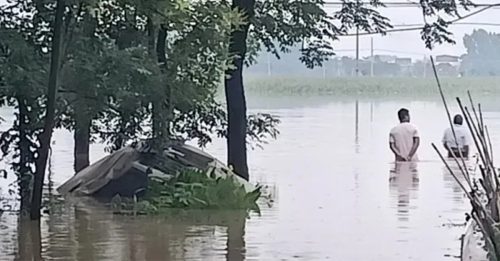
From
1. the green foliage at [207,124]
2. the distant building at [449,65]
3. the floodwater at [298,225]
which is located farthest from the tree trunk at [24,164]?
the distant building at [449,65]

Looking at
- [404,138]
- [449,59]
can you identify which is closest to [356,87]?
[449,59]

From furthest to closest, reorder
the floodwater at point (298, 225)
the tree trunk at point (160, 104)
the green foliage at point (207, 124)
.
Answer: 1. the green foliage at point (207, 124)
2. the tree trunk at point (160, 104)
3. the floodwater at point (298, 225)

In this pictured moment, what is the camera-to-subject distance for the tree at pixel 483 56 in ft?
153

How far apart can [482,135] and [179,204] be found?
9.31m

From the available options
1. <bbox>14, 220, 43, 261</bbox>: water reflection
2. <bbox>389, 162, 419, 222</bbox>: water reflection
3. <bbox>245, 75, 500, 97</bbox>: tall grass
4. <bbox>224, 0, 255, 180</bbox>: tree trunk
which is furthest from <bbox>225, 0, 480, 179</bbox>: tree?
<bbox>245, 75, 500, 97</bbox>: tall grass

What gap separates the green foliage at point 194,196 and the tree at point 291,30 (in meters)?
2.52

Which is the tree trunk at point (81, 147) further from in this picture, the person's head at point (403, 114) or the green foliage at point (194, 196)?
the person's head at point (403, 114)

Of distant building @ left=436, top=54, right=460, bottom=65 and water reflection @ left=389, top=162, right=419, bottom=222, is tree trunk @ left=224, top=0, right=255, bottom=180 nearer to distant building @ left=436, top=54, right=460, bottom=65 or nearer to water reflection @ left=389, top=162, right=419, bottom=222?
water reflection @ left=389, top=162, right=419, bottom=222

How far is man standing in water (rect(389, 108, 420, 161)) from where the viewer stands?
21.2 meters

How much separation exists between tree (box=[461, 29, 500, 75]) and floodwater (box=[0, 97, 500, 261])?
920 inches

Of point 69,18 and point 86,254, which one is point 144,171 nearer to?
point 69,18

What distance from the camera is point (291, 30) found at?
20547 mm

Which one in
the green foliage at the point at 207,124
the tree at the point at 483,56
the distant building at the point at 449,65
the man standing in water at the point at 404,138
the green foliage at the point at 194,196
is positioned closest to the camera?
the green foliage at the point at 194,196

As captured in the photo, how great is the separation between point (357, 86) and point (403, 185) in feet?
127
